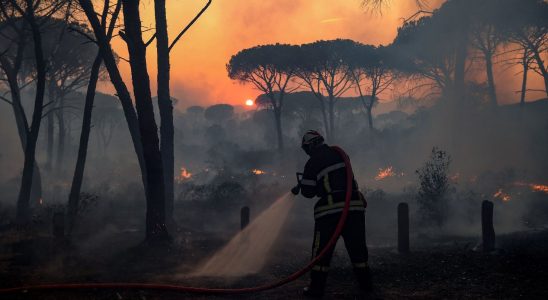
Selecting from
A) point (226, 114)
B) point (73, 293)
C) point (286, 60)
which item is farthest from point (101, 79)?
point (226, 114)

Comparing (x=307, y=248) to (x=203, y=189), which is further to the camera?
(x=203, y=189)

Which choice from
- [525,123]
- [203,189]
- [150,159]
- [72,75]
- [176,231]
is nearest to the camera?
[150,159]

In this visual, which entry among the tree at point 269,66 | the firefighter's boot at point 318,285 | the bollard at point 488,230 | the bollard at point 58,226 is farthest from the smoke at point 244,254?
the tree at point 269,66

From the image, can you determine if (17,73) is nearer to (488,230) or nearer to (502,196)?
(488,230)

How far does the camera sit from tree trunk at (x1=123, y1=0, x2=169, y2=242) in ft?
26.7

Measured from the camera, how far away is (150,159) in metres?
8.15

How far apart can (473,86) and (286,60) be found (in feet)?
45.7

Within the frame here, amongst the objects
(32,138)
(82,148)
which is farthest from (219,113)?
(82,148)

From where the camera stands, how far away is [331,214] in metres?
4.87

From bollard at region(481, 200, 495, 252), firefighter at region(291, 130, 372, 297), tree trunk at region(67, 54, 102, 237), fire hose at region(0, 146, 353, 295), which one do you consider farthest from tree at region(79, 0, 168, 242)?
bollard at region(481, 200, 495, 252)

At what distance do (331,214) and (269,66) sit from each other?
26844 mm

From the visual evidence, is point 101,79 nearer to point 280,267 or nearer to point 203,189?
point 203,189

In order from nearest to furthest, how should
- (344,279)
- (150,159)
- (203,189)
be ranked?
(344,279) < (150,159) < (203,189)

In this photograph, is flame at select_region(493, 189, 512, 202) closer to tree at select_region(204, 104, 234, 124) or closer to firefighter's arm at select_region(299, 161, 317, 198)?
firefighter's arm at select_region(299, 161, 317, 198)
